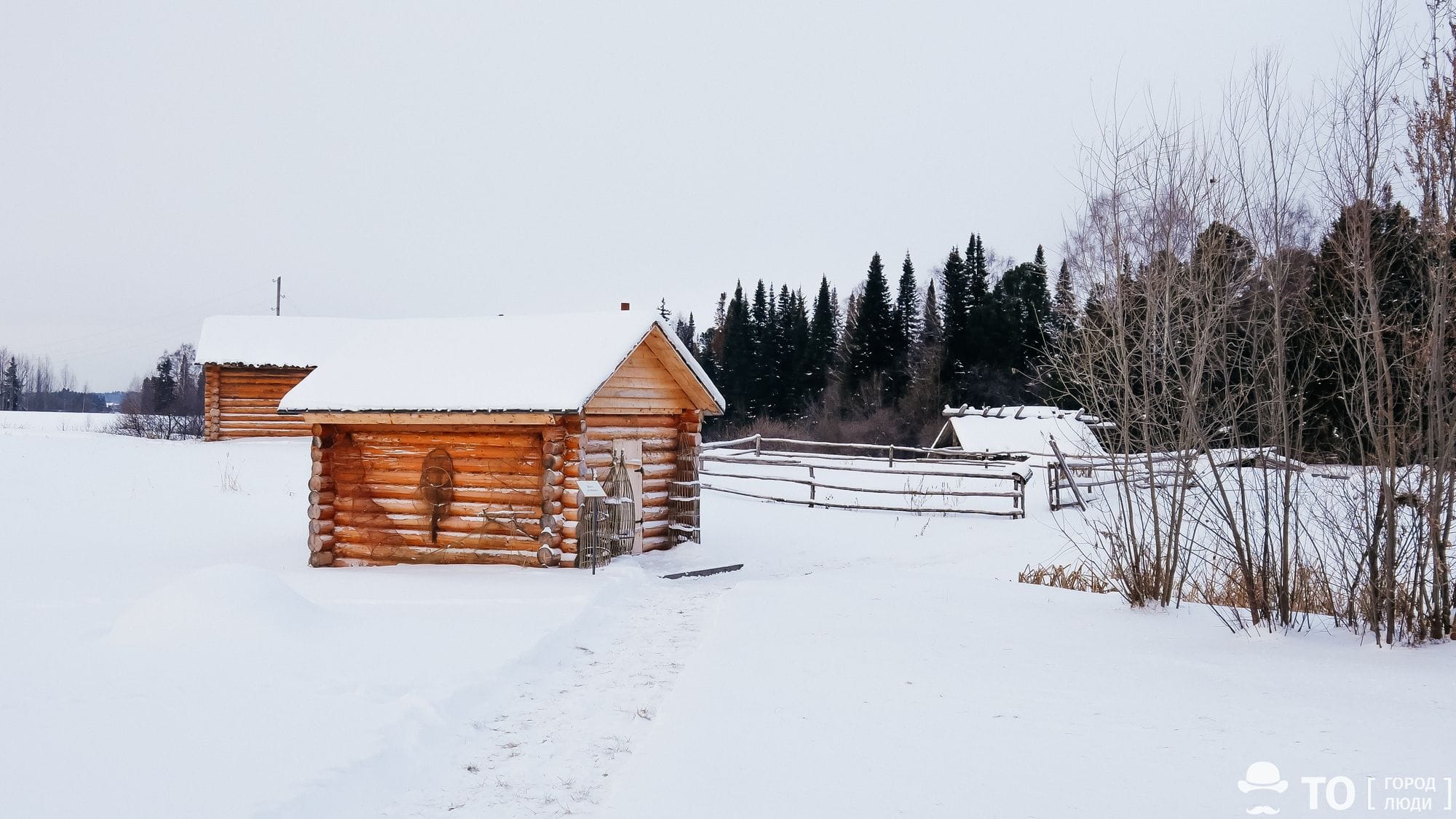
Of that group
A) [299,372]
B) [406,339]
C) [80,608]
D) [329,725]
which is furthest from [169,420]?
[329,725]

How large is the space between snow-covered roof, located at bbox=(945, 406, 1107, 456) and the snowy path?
2362 centimetres

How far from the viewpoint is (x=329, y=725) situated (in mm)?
5730

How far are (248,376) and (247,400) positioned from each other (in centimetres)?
77

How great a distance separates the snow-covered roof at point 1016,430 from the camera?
30.7m

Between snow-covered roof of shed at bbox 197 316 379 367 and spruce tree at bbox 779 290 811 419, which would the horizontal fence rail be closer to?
snow-covered roof of shed at bbox 197 316 379 367

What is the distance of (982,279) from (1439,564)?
4919 cm

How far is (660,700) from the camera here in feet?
22.8

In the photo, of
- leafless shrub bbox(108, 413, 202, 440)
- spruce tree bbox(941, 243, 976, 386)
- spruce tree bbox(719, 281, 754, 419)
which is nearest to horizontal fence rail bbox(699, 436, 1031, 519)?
leafless shrub bbox(108, 413, 202, 440)

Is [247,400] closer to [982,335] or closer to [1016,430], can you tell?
[1016,430]

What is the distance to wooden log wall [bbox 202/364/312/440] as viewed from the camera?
1107 inches

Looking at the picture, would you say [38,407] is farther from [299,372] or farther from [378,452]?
[378,452]

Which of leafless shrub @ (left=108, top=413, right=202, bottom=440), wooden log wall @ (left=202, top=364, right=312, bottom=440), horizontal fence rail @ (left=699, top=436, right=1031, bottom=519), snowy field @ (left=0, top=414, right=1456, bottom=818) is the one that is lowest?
snowy field @ (left=0, top=414, right=1456, bottom=818)

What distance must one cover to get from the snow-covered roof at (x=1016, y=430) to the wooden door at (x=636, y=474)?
1865 centimetres

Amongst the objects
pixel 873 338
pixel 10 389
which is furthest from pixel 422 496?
pixel 10 389
